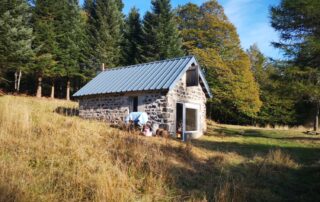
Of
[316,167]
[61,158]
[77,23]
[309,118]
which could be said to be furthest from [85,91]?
[309,118]

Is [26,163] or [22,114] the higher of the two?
[22,114]

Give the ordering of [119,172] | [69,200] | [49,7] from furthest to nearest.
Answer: [49,7] < [119,172] < [69,200]

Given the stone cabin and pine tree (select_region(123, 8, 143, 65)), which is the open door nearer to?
the stone cabin

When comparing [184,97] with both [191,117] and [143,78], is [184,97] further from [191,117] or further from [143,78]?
[143,78]

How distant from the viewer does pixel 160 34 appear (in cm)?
2795

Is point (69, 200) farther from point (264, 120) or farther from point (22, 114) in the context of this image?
point (264, 120)

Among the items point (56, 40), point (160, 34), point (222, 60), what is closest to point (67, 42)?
point (56, 40)

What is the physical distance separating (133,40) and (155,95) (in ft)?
60.8

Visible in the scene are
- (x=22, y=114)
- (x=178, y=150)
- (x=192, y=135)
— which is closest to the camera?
(x=22, y=114)

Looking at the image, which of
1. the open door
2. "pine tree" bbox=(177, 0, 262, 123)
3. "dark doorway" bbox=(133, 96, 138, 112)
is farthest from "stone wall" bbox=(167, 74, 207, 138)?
"pine tree" bbox=(177, 0, 262, 123)

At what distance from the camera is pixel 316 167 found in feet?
31.6

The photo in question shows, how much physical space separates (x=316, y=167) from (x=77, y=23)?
2829 cm

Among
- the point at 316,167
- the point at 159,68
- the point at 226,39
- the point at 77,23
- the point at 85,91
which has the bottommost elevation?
the point at 316,167

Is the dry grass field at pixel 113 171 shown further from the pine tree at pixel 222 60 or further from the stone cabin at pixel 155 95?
the pine tree at pixel 222 60
